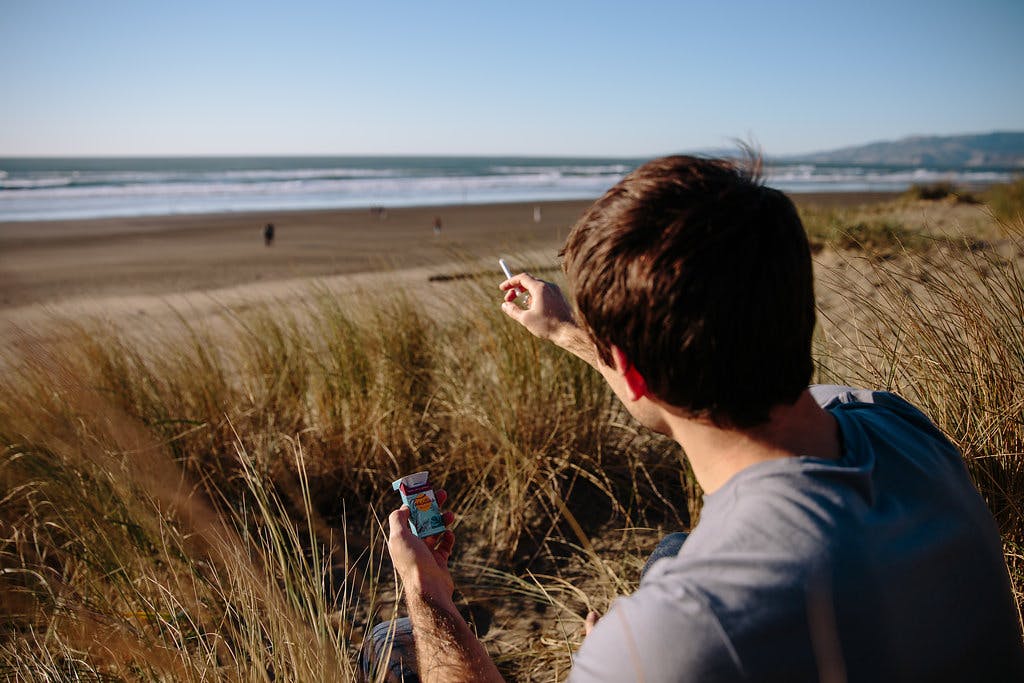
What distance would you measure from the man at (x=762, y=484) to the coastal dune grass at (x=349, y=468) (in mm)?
925

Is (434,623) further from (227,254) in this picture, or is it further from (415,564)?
(227,254)

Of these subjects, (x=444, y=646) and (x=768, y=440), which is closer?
(x=768, y=440)

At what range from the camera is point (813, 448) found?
1.00 m

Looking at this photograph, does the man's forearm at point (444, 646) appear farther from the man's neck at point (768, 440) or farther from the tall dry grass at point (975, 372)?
the tall dry grass at point (975, 372)

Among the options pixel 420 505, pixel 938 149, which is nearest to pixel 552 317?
pixel 420 505

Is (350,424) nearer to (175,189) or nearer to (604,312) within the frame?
(604,312)

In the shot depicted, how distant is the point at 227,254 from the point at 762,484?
17.1m

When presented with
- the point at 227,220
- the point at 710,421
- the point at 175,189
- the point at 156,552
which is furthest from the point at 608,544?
the point at 175,189

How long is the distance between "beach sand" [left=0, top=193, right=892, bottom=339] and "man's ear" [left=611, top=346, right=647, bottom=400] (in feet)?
8.16

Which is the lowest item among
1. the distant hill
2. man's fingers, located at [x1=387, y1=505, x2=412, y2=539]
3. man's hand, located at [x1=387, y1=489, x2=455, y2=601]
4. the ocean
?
man's hand, located at [x1=387, y1=489, x2=455, y2=601]

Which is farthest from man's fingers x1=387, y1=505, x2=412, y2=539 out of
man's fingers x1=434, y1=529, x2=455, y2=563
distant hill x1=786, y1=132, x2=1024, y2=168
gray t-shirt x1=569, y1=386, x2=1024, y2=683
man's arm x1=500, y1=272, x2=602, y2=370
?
distant hill x1=786, y1=132, x2=1024, y2=168

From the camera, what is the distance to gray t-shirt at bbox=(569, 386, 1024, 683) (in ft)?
2.66

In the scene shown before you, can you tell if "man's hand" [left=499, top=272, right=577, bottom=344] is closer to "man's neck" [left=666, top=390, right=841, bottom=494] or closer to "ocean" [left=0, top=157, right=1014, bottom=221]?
"man's neck" [left=666, top=390, right=841, bottom=494]

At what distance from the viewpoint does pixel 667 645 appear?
0.81m
